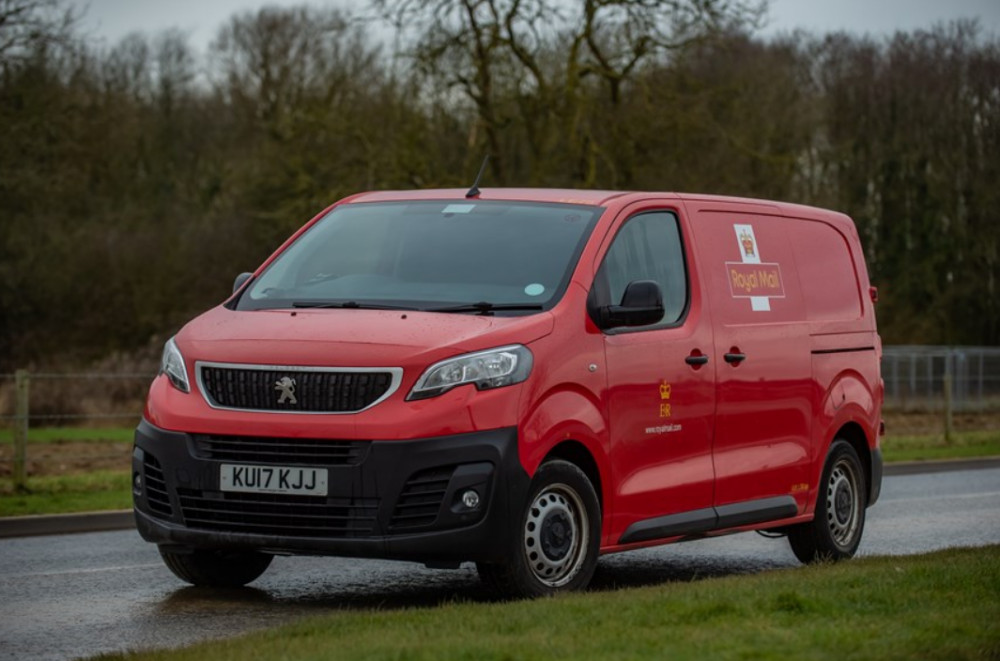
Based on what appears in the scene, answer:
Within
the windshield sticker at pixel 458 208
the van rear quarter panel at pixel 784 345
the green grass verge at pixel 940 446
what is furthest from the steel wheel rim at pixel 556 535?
the green grass verge at pixel 940 446

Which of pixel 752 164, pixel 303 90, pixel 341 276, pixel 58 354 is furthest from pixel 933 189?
pixel 341 276

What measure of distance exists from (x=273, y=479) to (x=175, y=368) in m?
0.92

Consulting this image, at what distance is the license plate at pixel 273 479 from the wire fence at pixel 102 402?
9.08 metres

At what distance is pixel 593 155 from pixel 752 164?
4.82 metres

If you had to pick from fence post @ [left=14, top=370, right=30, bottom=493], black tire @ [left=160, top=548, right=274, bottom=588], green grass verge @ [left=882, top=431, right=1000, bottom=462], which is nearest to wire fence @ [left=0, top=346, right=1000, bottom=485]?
fence post @ [left=14, top=370, right=30, bottom=493]

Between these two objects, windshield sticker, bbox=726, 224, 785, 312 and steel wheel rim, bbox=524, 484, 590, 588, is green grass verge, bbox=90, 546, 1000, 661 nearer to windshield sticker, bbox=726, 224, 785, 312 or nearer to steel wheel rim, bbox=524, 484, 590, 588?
steel wheel rim, bbox=524, 484, 590, 588

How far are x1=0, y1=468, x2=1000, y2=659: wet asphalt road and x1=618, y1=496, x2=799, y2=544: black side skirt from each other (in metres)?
0.49

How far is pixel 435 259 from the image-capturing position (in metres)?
9.31

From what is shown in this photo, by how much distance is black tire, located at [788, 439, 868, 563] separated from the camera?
11.1 meters

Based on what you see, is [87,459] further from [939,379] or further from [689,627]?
[939,379]

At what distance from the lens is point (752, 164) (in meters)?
37.6

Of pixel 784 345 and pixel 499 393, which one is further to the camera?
pixel 784 345

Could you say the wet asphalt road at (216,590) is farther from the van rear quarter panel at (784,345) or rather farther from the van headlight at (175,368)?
the van headlight at (175,368)

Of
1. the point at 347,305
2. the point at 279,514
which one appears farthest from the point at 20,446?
the point at 279,514
